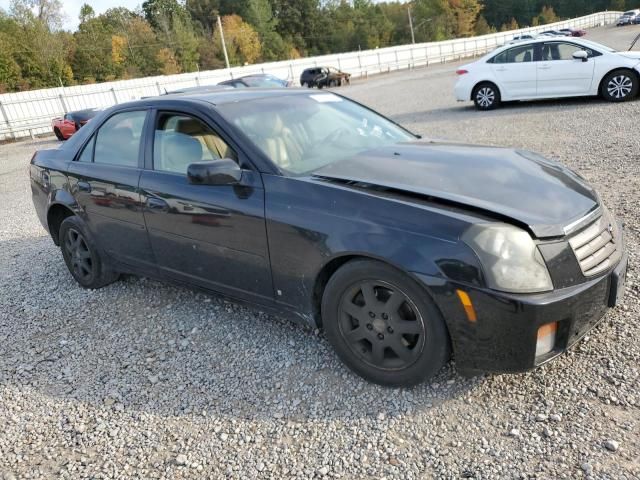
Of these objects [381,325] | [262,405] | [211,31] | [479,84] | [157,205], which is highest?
[211,31]

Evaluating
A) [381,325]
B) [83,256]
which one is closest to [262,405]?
[381,325]

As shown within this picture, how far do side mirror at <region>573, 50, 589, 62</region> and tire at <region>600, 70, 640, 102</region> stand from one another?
60 centimetres

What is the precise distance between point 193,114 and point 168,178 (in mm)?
463

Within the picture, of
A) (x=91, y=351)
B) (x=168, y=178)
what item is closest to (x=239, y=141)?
(x=168, y=178)

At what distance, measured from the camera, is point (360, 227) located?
2613mm

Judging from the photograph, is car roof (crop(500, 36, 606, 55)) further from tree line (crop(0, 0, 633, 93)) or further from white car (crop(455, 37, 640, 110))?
tree line (crop(0, 0, 633, 93))

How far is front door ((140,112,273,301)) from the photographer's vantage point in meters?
3.08

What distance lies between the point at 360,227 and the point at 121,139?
2365 millimetres

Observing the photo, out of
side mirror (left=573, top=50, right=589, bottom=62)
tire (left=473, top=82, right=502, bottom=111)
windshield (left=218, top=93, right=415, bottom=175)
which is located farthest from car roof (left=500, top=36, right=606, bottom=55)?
windshield (left=218, top=93, right=415, bottom=175)

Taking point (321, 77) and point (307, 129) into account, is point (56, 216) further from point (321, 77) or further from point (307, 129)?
point (321, 77)

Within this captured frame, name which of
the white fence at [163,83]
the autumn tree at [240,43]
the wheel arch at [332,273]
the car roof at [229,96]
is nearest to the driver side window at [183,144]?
the car roof at [229,96]

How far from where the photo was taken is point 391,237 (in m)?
2.52

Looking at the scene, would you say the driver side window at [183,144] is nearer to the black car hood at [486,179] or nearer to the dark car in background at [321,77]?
the black car hood at [486,179]

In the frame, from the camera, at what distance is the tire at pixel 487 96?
12375 millimetres
